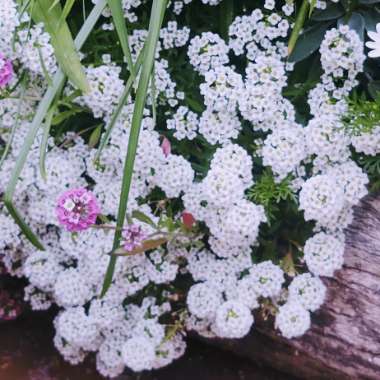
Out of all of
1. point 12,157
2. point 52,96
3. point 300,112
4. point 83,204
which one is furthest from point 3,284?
point 300,112

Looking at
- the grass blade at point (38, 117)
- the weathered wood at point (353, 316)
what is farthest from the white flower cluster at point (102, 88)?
the weathered wood at point (353, 316)

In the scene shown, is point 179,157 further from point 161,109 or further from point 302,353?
point 302,353

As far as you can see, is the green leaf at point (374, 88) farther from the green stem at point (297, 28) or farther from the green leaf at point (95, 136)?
the green leaf at point (95, 136)

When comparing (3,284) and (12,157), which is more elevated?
(12,157)

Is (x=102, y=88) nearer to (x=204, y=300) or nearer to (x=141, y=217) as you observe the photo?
(x=141, y=217)

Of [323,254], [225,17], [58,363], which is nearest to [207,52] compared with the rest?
[225,17]

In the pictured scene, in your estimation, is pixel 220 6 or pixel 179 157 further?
pixel 220 6
